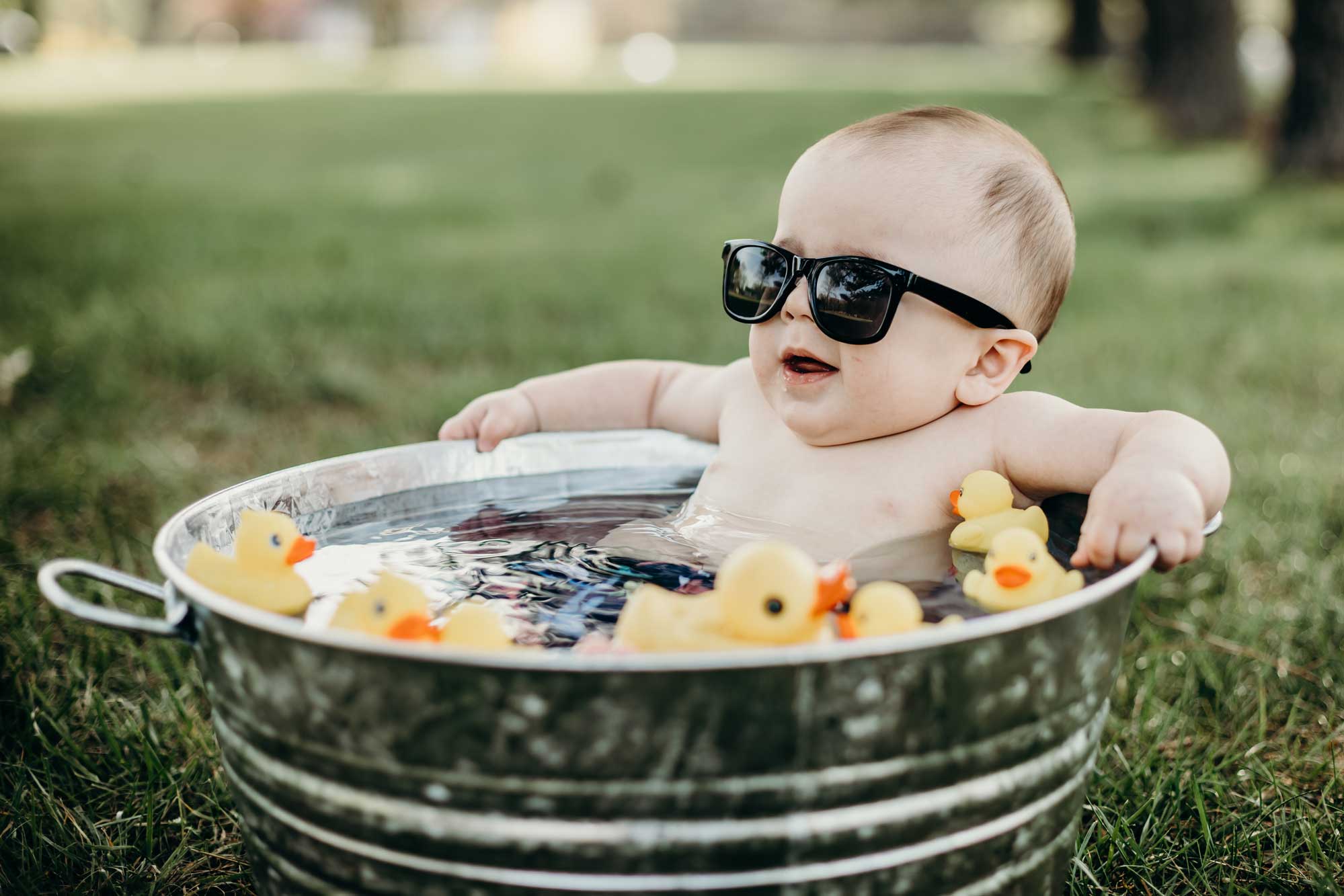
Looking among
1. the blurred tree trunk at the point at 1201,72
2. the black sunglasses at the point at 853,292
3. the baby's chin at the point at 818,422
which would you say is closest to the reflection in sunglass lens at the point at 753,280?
the black sunglasses at the point at 853,292

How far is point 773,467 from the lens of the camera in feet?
6.03

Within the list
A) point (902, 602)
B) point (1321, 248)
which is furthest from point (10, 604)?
point (1321, 248)

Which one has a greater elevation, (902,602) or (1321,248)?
(902,602)

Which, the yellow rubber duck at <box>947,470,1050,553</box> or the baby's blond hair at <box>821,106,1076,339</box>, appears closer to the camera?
the yellow rubber duck at <box>947,470,1050,553</box>

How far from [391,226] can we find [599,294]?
197 cm

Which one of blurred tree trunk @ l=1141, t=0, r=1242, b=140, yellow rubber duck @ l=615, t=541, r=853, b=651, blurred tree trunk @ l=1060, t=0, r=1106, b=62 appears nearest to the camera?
yellow rubber duck @ l=615, t=541, r=853, b=651

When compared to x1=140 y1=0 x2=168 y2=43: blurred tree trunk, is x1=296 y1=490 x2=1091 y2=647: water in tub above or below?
above

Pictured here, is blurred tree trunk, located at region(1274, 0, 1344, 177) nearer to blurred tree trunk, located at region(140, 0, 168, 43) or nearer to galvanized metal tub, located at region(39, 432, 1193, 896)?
galvanized metal tub, located at region(39, 432, 1193, 896)

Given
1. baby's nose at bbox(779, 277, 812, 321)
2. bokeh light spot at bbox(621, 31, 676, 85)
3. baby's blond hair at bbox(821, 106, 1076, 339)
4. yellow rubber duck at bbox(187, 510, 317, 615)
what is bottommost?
bokeh light spot at bbox(621, 31, 676, 85)

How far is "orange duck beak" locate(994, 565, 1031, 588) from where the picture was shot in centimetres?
128

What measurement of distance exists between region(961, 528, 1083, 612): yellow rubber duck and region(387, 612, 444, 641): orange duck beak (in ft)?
1.95

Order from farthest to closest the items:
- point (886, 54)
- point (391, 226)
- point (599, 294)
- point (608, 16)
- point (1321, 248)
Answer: point (608, 16), point (886, 54), point (391, 226), point (1321, 248), point (599, 294)

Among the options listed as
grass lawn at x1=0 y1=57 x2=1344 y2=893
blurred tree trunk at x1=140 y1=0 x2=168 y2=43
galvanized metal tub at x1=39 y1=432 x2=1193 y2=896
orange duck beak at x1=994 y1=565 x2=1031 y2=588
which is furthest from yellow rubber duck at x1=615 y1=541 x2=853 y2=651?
blurred tree trunk at x1=140 y1=0 x2=168 y2=43

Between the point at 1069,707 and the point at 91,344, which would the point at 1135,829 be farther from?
the point at 91,344
